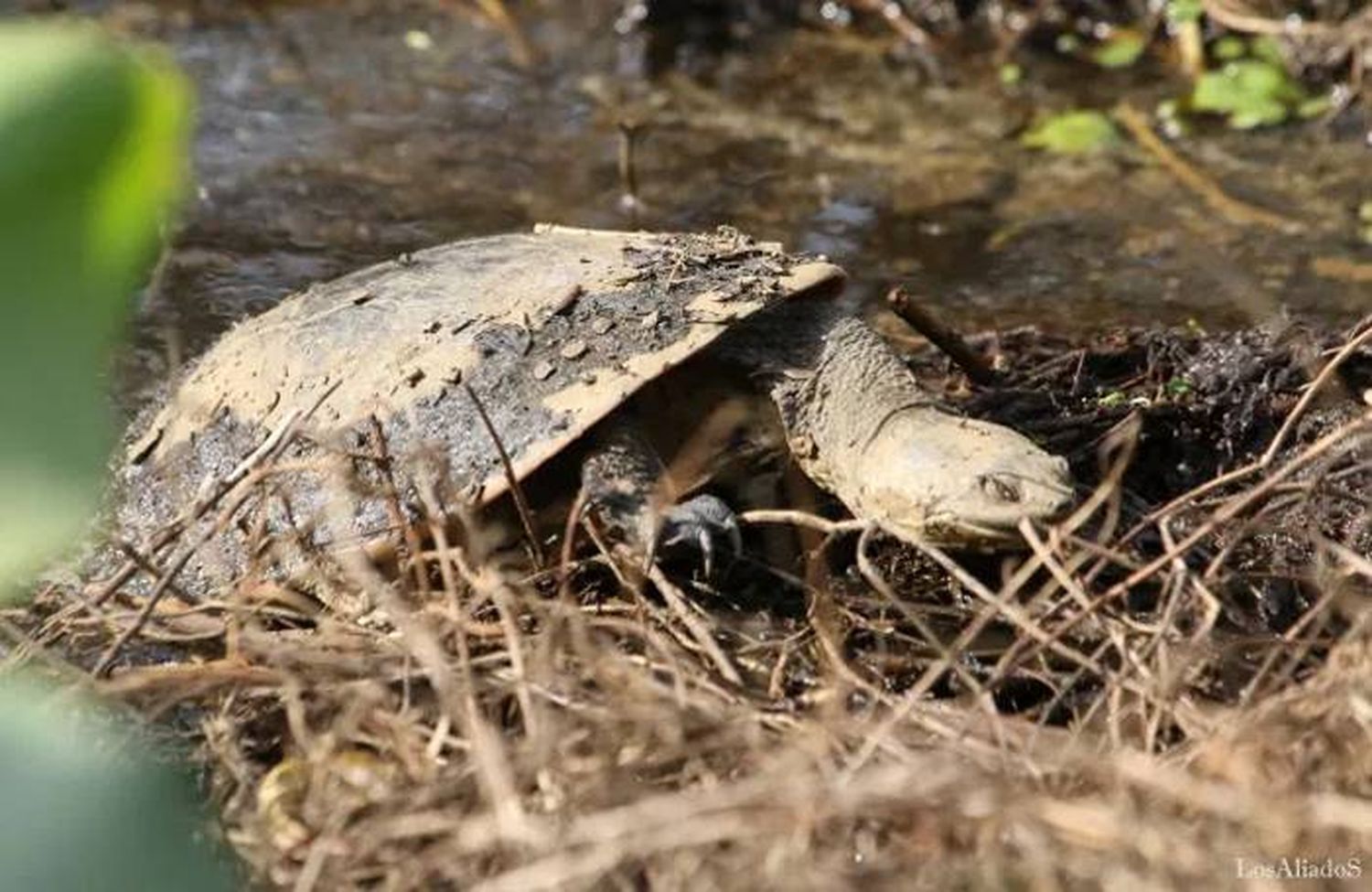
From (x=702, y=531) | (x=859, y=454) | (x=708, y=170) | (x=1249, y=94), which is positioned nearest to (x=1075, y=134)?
(x=1249, y=94)

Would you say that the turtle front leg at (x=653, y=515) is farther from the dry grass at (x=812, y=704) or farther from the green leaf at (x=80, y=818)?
the green leaf at (x=80, y=818)

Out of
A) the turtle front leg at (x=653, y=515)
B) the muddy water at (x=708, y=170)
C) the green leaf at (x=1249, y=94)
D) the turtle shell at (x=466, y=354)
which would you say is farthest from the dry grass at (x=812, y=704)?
the green leaf at (x=1249, y=94)

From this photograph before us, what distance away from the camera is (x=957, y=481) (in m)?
3.38

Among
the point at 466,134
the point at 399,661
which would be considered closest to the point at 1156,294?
the point at 466,134

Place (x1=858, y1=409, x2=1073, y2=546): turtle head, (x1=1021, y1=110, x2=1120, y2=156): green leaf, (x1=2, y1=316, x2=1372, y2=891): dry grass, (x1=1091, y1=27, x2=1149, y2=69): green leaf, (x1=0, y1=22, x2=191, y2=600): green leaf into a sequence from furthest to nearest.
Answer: (x1=1091, y1=27, x2=1149, y2=69): green leaf, (x1=1021, y1=110, x2=1120, y2=156): green leaf, (x1=858, y1=409, x2=1073, y2=546): turtle head, (x1=2, y1=316, x2=1372, y2=891): dry grass, (x1=0, y1=22, x2=191, y2=600): green leaf

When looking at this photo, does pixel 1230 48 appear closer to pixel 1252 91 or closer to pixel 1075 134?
pixel 1252 91

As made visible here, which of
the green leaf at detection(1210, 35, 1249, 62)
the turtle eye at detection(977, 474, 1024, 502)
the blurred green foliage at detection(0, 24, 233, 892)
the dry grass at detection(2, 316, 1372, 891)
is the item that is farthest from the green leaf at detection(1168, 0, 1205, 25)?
the blurred green foliage at detection(0, 24, 233, 892)

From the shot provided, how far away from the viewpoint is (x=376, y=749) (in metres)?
2.97

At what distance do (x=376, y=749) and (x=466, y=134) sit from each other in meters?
4.40

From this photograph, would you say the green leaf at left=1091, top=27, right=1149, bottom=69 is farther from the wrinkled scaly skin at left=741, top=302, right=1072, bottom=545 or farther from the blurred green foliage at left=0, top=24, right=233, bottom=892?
the blurred green foliage at left=0, top=24, right=233, bottom=892

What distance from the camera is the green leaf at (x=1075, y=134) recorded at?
688 cm

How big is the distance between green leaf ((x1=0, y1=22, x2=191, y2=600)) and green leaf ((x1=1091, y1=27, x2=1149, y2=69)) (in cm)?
717

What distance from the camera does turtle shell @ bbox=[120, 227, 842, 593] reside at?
11.5ft

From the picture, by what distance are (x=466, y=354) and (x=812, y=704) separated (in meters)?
1.07
